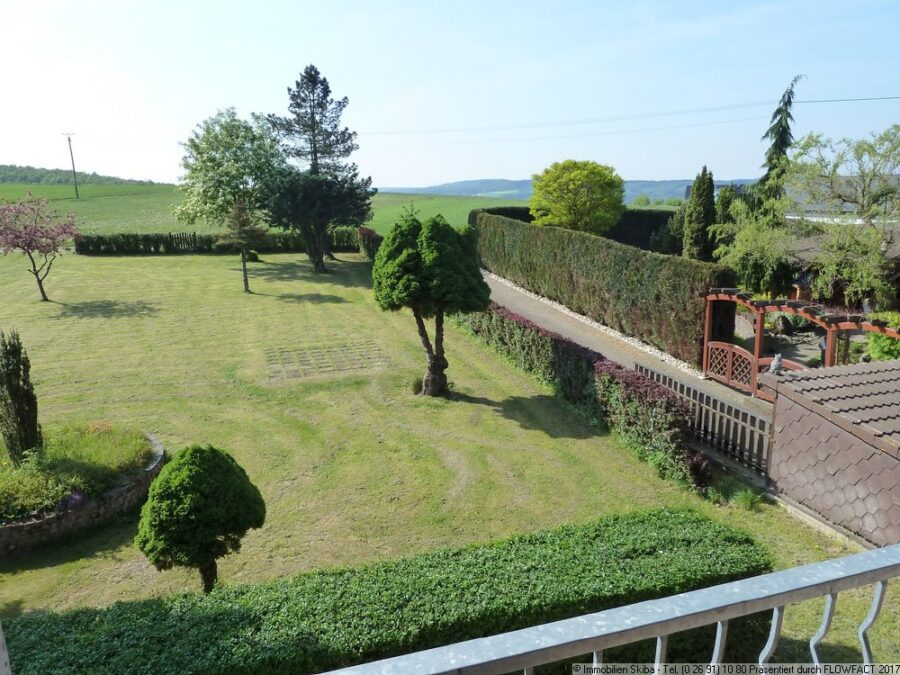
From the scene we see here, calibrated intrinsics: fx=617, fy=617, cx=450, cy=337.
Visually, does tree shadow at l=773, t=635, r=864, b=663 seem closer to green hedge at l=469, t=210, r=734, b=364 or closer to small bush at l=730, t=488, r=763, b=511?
small bush at l=730, t=488, r=763, b=511

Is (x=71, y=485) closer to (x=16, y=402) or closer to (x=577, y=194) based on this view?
(x=16, y=402)

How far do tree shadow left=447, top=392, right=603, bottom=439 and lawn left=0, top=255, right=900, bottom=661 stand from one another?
0.21ft

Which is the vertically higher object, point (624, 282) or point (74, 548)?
point (624, 282)

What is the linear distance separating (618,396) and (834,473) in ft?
15.0

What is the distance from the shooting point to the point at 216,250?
44.9 metres

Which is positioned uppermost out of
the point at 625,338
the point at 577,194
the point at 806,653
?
the point at 577,194

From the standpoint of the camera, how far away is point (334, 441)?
45.2 ft

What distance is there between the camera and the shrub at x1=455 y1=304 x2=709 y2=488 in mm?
11516

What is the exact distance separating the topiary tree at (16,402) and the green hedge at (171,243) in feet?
108

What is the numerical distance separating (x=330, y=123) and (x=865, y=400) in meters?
36.3

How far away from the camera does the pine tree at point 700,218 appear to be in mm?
35312

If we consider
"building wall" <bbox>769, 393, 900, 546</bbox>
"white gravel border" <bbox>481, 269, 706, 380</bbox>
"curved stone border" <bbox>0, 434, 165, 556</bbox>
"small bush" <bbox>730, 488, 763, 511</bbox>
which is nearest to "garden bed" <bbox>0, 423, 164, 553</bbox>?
"curved stone border" <bbox>0, 434, 165, 556</bbox>

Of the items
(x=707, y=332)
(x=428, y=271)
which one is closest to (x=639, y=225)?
(x=707, y=332)

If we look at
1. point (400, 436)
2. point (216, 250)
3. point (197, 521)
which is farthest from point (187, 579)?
point (216, 250)
